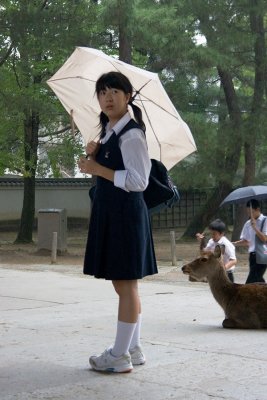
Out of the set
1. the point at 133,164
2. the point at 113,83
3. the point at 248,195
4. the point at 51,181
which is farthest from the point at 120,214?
the point at 51,181

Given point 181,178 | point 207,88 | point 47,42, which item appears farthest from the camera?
point 207,88

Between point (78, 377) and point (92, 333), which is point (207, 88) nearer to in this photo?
point (92, 333)

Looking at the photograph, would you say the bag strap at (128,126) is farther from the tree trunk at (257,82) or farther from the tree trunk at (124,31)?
the tree trunk at (257,82)

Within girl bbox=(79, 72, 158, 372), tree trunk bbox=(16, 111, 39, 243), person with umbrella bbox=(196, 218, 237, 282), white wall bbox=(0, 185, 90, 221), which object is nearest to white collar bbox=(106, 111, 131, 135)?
girl bbox=(79, 72, 158, 372)

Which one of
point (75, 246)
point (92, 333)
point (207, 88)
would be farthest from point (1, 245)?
point (92, 333)

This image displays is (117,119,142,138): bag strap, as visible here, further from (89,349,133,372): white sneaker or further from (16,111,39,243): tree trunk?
(16,111,39,243): tree trunk

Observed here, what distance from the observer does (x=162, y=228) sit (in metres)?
35.0

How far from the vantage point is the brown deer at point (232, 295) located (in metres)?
7.92

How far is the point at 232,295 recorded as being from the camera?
26.6ft

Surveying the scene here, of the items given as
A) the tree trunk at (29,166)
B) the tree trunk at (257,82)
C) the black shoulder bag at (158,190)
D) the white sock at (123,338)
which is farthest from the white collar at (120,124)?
the tree trunk at (29,166)

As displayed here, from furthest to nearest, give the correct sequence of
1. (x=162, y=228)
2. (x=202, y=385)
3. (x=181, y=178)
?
(x=162, y=228)
(x=181, y=178)
(x=202, y=385)

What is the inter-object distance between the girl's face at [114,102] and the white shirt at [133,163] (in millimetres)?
204

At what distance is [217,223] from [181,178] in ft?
39.7

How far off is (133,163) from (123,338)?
1.19 m
